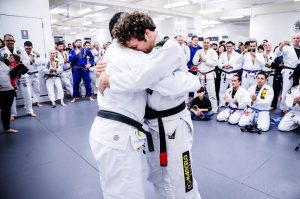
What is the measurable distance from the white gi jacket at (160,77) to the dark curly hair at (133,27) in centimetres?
11

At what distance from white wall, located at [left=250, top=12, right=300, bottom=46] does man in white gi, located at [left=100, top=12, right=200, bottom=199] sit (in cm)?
1479

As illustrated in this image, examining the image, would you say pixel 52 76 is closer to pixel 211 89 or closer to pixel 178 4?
pixel 211 89

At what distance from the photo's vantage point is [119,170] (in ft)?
4.03

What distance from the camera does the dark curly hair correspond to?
45.8 inches

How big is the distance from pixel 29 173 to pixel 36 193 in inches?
22.2

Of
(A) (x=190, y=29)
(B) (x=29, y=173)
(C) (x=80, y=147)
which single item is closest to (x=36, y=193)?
(B) (x=29, y=173)

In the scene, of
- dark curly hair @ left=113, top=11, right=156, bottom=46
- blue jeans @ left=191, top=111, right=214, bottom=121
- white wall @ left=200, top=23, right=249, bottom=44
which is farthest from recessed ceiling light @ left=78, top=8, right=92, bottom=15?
dark curly hair @ left=113, top=11, right=156, bottom=46

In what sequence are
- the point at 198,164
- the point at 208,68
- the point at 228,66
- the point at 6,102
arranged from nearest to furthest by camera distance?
the point at 198,164
the point at 6,102
the point at 208,68
the point at 228,66

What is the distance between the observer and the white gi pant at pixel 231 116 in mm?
4877

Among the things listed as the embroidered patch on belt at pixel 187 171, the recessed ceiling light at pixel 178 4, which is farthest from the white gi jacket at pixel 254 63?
the recessed ceiling light at pixel 178 4

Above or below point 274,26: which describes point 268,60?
below

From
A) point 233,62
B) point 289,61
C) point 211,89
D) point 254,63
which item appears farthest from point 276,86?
point 211,89

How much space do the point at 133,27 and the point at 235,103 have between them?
4495mm

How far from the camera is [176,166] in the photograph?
1.40 meters
